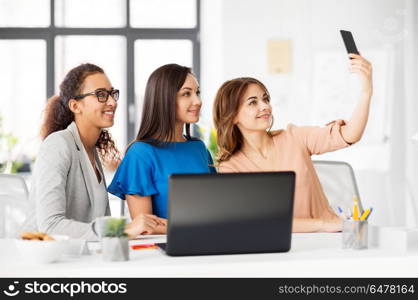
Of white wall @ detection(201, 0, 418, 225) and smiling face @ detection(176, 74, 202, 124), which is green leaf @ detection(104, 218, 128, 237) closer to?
smiling face @ detection(176, 74, 202, 124)

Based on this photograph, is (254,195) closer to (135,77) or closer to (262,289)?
(262,289)

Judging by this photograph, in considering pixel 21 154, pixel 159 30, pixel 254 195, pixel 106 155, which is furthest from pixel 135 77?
pixel 254 195

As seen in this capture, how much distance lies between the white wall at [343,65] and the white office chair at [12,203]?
2935 millimetres

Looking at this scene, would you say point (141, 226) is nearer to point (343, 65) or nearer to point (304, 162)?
point (304, 162)

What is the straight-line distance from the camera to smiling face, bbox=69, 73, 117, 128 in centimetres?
254

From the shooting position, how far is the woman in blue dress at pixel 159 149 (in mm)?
2580

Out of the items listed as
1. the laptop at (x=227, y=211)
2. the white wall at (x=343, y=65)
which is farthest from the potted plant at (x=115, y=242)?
the white wall at (x=343, y=65)

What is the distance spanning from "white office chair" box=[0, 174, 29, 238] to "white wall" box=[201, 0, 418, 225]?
294cm

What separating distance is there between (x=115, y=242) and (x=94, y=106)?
928 millimetres

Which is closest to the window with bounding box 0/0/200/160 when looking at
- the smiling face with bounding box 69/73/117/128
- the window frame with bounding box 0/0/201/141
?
the window frame with bounding box 0/0/201/141

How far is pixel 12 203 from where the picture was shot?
107 inches

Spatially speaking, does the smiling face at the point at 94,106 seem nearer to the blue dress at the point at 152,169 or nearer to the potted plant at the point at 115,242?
the blue dress at the point at 152,169

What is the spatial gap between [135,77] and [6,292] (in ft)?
15.2

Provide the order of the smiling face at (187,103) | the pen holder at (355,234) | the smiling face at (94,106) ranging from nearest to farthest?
1. the pen holder at (355,234)
2. the smiling face at (94,106)
3. the smiling face at (187,103)
